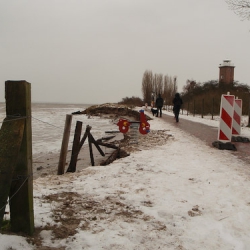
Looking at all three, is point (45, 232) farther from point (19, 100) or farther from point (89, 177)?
point (89, 177)

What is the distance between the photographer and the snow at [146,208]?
2816mm

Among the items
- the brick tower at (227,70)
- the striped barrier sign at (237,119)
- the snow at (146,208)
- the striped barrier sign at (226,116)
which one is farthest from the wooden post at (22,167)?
the brick tower at (227,70)

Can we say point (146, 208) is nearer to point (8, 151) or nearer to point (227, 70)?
point (8, 151)

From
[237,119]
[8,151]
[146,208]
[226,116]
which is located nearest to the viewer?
[8,151]

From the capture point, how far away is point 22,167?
272 cm

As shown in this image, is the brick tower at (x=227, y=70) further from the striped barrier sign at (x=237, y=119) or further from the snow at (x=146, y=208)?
the snow at (x=146, y=208)

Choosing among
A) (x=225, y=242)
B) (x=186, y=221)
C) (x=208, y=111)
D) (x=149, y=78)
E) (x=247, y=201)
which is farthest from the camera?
(x=149, y=78)

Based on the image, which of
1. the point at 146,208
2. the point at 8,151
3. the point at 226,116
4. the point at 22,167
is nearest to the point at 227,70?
the point at 226,116

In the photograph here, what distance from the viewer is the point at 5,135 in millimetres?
2643

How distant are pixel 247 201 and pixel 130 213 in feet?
5.68

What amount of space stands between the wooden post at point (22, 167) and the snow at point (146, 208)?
0.19 metres

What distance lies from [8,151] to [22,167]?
0.22 metres

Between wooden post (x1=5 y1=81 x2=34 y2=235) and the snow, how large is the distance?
0.19 m

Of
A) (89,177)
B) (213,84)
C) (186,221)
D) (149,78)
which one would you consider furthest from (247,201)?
(149,78)
